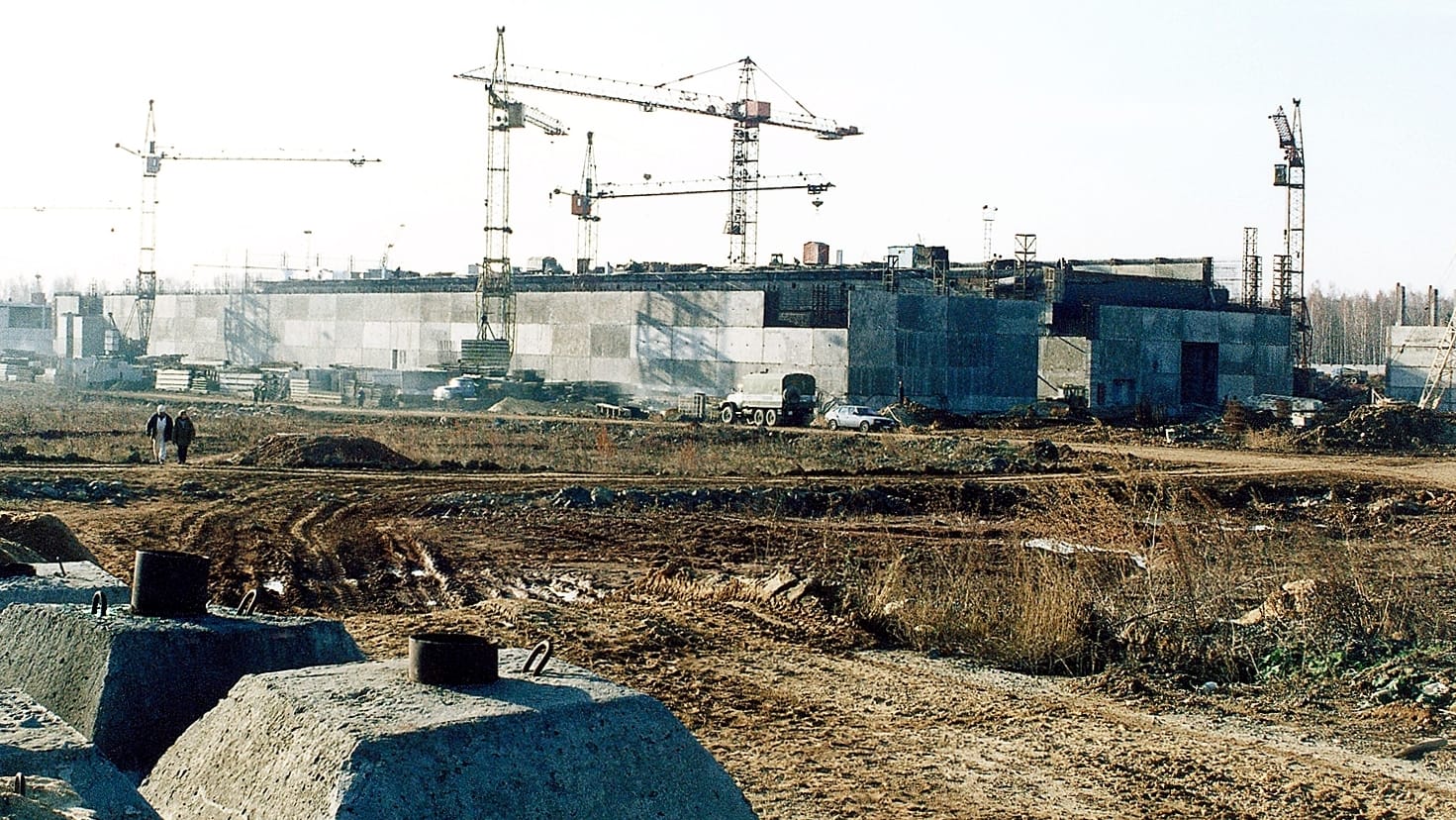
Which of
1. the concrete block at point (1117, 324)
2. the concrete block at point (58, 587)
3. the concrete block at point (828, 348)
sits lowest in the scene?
the concrete block at point (58, 587)

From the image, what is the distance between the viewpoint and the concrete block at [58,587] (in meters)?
7.85

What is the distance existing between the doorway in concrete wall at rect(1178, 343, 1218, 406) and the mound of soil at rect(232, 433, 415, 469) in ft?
153

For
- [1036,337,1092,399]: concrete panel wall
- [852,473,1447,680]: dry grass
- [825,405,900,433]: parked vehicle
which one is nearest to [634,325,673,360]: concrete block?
[825,405,900,433]: parked vehicle

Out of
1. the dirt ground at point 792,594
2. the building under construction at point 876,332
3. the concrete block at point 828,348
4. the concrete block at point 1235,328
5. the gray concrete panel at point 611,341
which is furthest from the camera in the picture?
the concrete block at point 1235,328

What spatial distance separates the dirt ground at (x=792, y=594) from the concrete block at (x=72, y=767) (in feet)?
11.4

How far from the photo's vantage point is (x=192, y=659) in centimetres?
641

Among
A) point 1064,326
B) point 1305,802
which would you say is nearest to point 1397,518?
point 1305,802

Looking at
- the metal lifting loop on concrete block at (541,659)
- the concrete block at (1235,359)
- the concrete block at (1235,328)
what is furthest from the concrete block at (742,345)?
the metal lifting loop on concrete block at (541,659)

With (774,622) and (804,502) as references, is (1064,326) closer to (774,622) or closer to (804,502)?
(804,502)

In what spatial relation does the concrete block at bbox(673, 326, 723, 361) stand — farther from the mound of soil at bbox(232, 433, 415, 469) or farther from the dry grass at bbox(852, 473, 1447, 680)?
the dry grass at bbox(852, 473, 1447, 680)

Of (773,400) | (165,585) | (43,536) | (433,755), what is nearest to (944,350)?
(773,400)

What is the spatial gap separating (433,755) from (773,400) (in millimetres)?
46393

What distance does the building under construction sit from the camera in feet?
191

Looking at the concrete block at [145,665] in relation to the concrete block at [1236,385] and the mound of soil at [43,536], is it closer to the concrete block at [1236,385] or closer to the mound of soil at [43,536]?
the mound of soil at [43,536]
